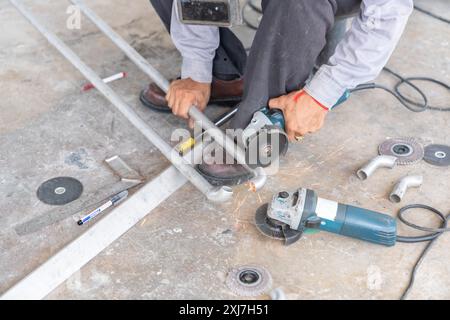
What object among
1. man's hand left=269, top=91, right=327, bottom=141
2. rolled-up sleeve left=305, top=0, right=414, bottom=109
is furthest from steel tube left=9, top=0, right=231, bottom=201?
rolled-up sleeve left=305, top=0, right=414, bottom=109

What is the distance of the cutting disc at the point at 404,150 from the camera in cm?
185

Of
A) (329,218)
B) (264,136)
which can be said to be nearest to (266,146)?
(264,136)

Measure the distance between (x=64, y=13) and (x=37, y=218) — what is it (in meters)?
1.47

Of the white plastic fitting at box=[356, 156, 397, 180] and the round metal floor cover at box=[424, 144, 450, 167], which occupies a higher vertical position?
the white plastic fitting at box=[356, 156, 397, 180]

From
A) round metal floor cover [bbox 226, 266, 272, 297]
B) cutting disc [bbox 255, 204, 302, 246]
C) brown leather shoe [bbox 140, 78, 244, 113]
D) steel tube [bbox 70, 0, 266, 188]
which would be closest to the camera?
round metal floor cover [bbox 226, 266, 272, 297]

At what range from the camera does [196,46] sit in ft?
6.19

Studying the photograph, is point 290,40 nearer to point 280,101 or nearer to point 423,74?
point 280,101

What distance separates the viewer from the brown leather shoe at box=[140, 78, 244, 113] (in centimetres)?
205

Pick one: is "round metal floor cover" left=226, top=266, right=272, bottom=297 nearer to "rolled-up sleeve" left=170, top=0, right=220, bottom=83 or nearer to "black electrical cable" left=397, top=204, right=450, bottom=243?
"black electrical cable" left=397, top=204, right=450, bottom=243

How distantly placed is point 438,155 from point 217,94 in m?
0.85

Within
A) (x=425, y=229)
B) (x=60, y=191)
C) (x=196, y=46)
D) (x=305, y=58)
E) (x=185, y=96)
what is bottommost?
(x=60, y=191)

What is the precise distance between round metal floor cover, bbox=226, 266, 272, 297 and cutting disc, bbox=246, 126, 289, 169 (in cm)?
36

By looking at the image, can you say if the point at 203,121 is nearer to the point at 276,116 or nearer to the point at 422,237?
the point at 276,116

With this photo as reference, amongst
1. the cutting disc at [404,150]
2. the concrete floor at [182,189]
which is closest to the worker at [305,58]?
the concrete floor at [182,189]
